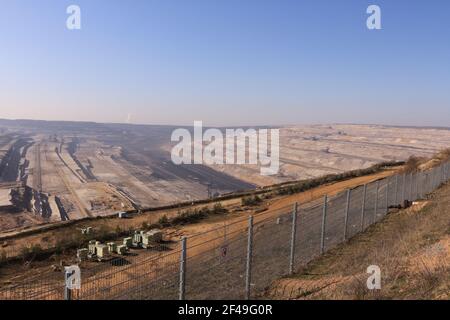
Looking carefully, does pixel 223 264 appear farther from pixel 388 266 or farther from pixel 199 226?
pixel 199 226

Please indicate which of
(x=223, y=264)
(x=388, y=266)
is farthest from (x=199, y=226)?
(x=388, y=266)

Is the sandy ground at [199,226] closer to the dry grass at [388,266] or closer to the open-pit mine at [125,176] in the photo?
the dry grass at [388,266]

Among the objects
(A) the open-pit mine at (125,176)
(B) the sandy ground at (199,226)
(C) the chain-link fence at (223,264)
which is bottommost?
(A) the open-pit mine at (125,176)

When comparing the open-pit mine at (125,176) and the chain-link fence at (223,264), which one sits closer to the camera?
the chain-link fence at (223,264)

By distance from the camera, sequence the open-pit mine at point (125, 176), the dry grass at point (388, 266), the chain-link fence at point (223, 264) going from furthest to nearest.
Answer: the open-pit mine at point (125, 176) < the chain-link fence at point (223, 264) < the dry grass at point (388, 266)

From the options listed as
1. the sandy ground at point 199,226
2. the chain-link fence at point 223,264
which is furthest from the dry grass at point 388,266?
the sandy ground at point 199,226

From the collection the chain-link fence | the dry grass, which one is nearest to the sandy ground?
the chain-link fence

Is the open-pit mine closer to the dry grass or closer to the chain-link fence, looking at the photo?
the chain-link fence

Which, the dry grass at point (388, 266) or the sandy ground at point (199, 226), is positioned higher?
the dry grass at point (388, 266)

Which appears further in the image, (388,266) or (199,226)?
(199,226)

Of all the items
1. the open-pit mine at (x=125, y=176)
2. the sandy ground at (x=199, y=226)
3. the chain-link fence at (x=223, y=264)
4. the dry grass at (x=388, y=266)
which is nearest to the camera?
the dry grass at (x=388, y=266)
